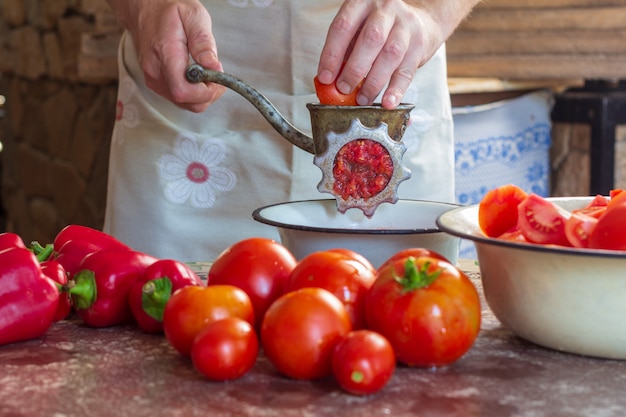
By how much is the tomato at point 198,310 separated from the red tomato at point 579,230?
14.7 inches

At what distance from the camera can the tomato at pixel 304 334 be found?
978 mm

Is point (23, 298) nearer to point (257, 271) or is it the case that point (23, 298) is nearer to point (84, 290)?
point (84, 290)

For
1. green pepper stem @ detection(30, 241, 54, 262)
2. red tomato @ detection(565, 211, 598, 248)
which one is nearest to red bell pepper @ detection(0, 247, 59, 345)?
green pepper stem @ detection(30, 241, 54, 262)

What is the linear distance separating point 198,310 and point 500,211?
42cm

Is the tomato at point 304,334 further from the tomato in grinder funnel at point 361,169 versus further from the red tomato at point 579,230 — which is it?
the tomato in grinder funnel at point 361,169

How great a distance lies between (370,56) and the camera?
1.50m

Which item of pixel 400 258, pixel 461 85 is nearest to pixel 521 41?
pixel 461 85

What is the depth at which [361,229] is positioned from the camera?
4.36 ft

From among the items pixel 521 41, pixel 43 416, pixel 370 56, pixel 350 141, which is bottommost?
pixel 43 416

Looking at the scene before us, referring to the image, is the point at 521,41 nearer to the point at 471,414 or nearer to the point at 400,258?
the point at 400,258

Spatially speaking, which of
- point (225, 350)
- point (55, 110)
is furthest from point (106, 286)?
point (55, 110)

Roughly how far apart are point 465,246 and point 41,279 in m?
1.91

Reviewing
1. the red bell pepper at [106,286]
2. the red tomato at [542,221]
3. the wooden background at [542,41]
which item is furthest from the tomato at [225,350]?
the wooden background at [542,41]

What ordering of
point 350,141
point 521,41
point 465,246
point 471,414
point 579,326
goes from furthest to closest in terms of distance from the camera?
point 521,41 < point 465,246 < point 350,141 < point 579,326 < point 471,414
